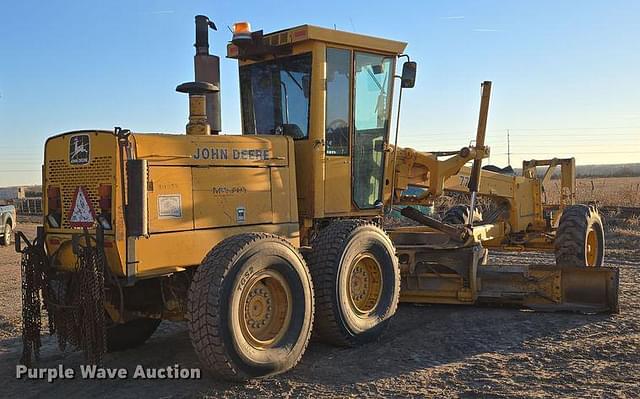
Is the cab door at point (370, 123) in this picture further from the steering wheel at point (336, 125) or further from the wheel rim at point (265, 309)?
the wheel rim at point (265, 309)

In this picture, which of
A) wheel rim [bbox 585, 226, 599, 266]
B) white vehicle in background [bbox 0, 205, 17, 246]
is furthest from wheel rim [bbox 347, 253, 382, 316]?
white vehicle in background [bbox 0, 205, 17, 246]

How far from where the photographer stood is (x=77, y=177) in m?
5.48

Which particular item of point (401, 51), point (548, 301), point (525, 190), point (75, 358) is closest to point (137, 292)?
point (75, 358)

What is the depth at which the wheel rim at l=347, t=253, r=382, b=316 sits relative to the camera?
6734mm

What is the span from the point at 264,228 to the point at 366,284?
53.8 inches

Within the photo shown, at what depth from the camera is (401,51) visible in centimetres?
752

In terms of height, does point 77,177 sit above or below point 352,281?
above

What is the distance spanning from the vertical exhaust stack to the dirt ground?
2.37 meters

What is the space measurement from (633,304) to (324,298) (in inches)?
168

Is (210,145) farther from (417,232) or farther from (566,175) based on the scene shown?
(566,175)

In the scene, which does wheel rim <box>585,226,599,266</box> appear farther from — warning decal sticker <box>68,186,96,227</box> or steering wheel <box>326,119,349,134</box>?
warning decal sticker <box>68,186,96,227</box>

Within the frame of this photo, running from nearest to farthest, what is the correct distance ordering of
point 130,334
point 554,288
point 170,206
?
1. point 170,206
2. point 130,334
3. point 554,288

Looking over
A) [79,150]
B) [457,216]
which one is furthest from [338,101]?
[457,216]

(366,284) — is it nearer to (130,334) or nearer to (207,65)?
(130,334)
